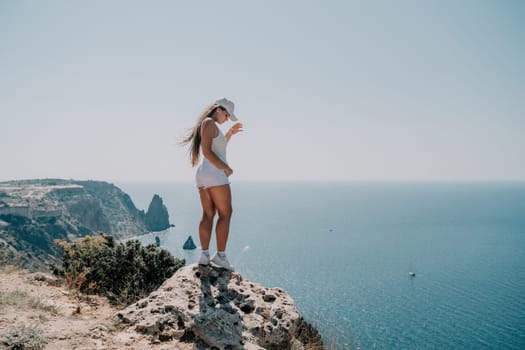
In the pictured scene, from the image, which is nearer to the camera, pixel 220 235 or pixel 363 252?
pixel 220 235

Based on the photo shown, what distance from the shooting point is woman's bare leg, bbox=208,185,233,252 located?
510 centimetres

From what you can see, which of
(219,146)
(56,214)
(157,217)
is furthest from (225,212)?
(157,217)

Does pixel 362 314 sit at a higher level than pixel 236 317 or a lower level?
lower

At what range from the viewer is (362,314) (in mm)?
41906

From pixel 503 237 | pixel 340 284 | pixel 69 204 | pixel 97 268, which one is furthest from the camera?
pixel 69 204

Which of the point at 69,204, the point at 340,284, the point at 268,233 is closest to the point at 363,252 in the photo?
the point at 340,284

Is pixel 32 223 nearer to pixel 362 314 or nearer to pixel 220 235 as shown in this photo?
pixel 362 314

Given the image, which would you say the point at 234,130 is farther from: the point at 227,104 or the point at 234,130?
the point at 227,104

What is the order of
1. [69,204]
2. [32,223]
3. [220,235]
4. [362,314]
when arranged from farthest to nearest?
1. [69,204]
2. [32,223]
3. [362,314]
4. [220,235]

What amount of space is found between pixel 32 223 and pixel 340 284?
6820cm

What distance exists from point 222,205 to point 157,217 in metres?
130

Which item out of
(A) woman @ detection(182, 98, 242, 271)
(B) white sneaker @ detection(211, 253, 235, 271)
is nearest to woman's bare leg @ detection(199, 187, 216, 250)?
(A) woman @ detection(182, 98, 242, 271)

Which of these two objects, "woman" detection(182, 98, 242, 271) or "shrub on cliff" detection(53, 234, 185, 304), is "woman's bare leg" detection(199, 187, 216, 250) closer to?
"woman" detection(182, 98, 242, 271)

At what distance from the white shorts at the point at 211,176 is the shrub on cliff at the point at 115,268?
9.34 ft
